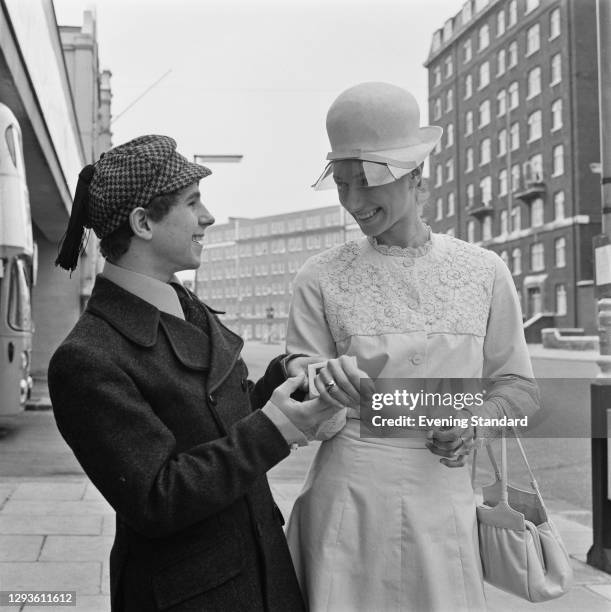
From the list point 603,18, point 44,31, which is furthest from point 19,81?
point 603,18

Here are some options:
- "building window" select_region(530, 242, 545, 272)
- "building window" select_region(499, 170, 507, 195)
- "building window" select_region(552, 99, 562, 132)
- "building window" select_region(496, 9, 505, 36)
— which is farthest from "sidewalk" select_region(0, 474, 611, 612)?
"building window" select_region(499, 170, 507, 195)

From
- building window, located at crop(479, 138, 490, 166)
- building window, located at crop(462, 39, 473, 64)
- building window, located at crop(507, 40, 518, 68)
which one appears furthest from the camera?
building window, located at crop(479, 138, 490, 166)

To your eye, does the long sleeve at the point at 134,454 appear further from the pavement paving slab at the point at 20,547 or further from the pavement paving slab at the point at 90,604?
the pavement paving slab at the point at 20,547

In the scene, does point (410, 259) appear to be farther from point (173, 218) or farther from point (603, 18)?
point (603, 18)

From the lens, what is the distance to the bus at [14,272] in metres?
7.02

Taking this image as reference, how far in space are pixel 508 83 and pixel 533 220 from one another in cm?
670

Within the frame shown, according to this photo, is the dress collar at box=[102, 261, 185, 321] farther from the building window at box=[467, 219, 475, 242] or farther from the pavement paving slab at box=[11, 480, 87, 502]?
the building window at box=[467, 219, 475, 242]

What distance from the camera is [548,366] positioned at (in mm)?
21094

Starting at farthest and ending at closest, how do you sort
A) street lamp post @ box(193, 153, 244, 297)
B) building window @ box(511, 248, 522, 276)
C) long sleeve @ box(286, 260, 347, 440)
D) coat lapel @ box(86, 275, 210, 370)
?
1. building window @ box(511, 248, 522, 276)
2. street lamp post @ box(193, 153, 244, 297)
3. long sleeve @ box(286, 260, 347, 440)
4. coat lapel @ box(86, 275, 210, 370)


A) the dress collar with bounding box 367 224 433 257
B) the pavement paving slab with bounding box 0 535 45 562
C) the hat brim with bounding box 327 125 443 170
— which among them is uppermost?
the hat brim with bounding box 327 125 443 170

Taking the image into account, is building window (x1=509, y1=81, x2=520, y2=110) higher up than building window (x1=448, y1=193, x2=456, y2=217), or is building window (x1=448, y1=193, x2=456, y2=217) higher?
building window (x1=509, y1=81, x2=520, y2=110)

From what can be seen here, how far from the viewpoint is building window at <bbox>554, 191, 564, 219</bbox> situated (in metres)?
35.2

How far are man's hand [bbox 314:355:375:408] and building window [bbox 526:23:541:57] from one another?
111 ft

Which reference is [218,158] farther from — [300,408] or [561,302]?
[561,302]
